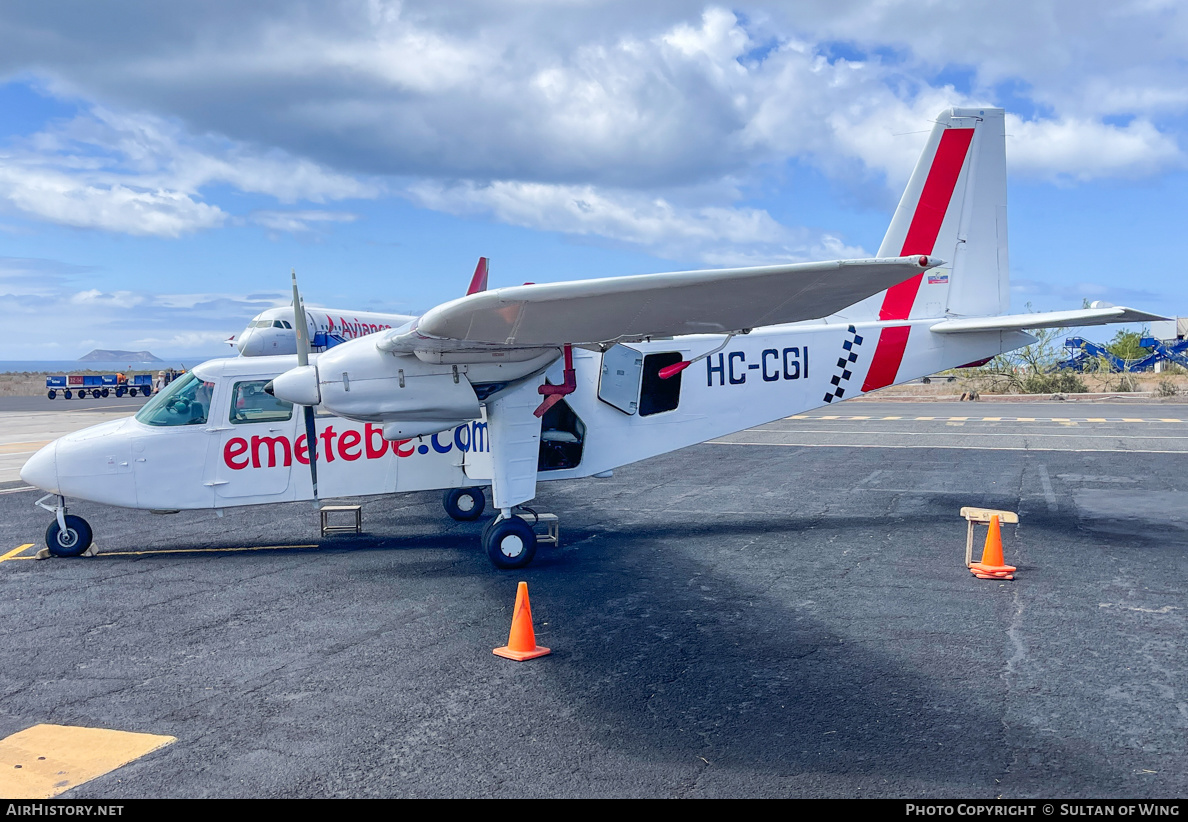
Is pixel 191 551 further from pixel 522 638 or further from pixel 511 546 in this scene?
pixel 522 638

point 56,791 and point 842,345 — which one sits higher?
point 842,345

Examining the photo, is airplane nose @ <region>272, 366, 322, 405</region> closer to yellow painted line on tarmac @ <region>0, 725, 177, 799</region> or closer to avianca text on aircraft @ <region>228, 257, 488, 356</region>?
yellow painted line on tarmac @ <region>0, 725, 177, 799</region>

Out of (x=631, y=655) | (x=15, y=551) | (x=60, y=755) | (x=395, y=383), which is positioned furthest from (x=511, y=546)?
(x=15, y=551)

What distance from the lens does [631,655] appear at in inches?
267

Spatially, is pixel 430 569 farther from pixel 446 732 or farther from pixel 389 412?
pixel 446 732

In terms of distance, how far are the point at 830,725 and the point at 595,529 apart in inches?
272

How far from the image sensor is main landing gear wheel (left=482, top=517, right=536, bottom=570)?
962 centimetres

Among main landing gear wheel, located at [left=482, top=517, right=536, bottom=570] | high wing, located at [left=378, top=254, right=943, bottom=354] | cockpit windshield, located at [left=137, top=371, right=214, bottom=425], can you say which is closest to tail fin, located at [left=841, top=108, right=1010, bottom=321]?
high wing, located at [left=378, top=254, right=943, bottom=354]

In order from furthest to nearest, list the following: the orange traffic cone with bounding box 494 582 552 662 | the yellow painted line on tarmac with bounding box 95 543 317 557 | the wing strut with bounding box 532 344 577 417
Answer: the yellow painted line on tarmac with bounding box 95 543 317 557, the wing strut with bounding box 532 344 577 417, the orange traffic cone with bounding box 494 582 552 662

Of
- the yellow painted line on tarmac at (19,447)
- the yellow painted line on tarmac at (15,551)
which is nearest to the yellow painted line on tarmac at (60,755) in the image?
the yellow painted line on tarmac at (15,551)

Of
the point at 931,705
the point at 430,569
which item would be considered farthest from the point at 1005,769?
the point at 430,569

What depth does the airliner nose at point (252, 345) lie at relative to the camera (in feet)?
87.1

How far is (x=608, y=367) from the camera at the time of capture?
37.1ft

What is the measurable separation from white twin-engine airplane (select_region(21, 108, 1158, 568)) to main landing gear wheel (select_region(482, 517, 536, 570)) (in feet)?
0.05
